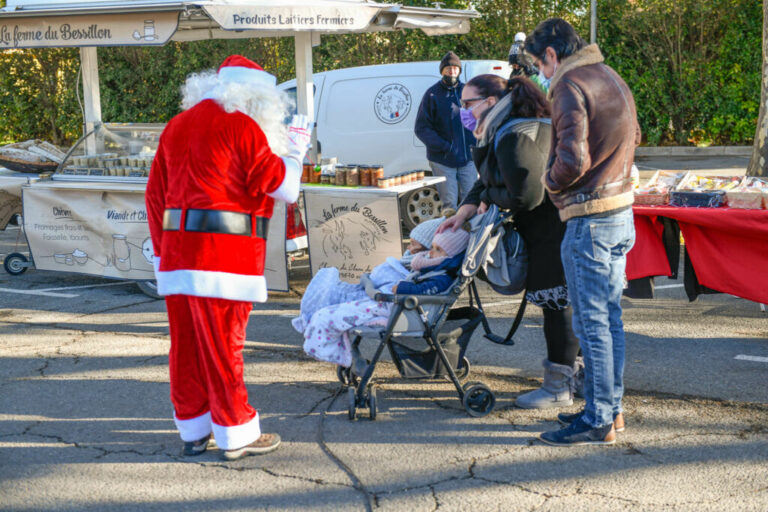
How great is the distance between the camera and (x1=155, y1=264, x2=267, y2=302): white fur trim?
3953 mm

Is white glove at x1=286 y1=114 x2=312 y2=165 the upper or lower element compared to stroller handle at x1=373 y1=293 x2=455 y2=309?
upper

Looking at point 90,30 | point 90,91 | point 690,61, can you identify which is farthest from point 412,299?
point 690,61

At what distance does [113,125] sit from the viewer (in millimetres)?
8562

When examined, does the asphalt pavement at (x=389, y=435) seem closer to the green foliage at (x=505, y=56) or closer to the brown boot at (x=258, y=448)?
the brown boot at (x=258, y=448)

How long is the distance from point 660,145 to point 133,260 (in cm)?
1401

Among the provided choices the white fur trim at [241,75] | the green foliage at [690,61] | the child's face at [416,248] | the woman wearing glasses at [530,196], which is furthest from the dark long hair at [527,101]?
the green foliage at [690,61]

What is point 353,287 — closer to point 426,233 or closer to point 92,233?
point 426,233

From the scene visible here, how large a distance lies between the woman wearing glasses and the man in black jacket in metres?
4.01

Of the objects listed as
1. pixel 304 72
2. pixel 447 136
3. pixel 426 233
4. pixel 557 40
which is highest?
pixel 304 72

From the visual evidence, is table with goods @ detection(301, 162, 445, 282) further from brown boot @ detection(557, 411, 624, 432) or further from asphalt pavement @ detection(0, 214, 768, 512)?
brown boot @ detection(557, 411, 624, 432)

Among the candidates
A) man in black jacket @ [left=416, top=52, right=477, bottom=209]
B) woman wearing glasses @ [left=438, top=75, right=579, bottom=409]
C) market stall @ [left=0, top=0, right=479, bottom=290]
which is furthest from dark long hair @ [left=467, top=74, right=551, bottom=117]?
man in black jacket @ [left=416, top=52, right=477, bottom=209]

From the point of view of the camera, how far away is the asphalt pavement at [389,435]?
3.77m

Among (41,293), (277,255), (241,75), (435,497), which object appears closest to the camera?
(435,497)

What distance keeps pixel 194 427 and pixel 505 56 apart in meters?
15.5
